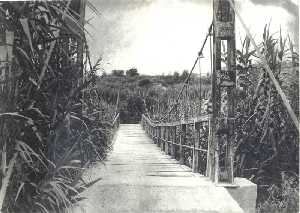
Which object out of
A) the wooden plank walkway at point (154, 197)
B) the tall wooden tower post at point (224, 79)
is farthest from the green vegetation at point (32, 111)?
the tall wooden tower post at point (224, 79)

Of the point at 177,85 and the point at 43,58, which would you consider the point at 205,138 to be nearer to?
the point at 43,58

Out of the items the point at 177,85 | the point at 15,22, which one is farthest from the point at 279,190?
the point at 177,85

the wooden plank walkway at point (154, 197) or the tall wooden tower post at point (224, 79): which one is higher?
the tall wooden tower post at point (224, 79)

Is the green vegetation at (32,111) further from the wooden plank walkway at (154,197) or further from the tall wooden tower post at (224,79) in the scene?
the tall wooden tower post at (224,79)

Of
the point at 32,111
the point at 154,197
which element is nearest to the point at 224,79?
the point at 154,197

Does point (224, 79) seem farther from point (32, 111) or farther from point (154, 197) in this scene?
point (32, 111)

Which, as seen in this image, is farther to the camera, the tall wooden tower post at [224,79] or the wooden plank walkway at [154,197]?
the tall wooden tower post at [224,79]

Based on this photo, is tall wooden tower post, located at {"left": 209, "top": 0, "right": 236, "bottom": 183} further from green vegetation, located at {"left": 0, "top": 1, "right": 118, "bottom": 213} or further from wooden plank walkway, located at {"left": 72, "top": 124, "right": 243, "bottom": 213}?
green vegetation, located at {"left": 0, "top": 1, "right": 118, "bottom": 213}

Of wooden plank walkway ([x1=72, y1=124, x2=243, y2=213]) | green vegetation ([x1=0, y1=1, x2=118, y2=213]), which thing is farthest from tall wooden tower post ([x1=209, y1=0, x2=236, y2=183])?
green vegetation ([x1=0, y1=1, x2=118, y2=213])

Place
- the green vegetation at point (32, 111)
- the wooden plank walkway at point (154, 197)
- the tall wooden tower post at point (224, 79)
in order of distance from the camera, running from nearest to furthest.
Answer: the green vegetation at point (32, 111) → the wooden plank walkway at point (154, 197) → the tall wooden tower post at point (224, 79)

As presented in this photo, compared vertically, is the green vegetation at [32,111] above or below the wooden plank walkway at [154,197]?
above

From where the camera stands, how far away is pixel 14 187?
3463 mm

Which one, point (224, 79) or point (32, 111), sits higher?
point (224, 79)

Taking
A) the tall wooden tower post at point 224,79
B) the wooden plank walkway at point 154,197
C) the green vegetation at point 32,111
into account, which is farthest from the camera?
the tall wooden tower post at point 224,79
